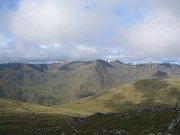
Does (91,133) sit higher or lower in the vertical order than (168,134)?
lower

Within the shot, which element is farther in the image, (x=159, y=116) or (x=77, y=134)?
(x=77, y=134)

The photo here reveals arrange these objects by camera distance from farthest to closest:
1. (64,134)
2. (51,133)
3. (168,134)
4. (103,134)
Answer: (51,133)
(64,134)
(103,134)
(168,134)

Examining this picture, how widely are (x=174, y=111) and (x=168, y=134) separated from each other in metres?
48.9

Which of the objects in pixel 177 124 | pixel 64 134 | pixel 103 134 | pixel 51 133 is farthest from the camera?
pixel 51 133

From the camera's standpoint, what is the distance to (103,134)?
115250 millimetres

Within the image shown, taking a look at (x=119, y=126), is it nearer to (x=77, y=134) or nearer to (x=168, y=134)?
(x=77, y=134)

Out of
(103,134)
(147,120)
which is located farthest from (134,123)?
(103,134)

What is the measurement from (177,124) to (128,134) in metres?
18.9

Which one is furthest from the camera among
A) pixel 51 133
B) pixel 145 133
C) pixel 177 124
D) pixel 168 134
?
pixel 51 133

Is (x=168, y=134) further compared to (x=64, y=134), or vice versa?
(x=64, y=134)

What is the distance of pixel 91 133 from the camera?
126625mm

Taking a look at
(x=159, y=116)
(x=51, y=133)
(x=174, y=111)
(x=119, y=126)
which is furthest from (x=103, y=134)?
(x=51, y=133)

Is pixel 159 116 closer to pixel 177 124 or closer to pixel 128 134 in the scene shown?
pixel 128 134

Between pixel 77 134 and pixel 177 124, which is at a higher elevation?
pixel 177 124
